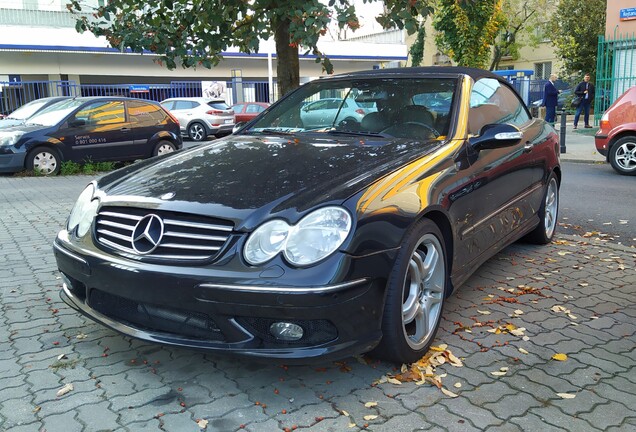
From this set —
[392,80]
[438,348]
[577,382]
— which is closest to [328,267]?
[438,348]

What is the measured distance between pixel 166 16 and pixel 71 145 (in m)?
6.28

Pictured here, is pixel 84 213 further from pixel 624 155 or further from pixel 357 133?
pixel 624 155

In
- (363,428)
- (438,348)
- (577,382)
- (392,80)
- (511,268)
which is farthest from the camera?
(511,268)

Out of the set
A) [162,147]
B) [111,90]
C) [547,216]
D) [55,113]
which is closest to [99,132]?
[55,113]

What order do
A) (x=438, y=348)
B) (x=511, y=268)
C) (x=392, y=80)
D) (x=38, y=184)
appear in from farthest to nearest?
(x=38, y=184)
(x=511, y=268)
(x=392, y=80)
(x=438, y=348)

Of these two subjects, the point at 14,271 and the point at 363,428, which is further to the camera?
the point at 14,271

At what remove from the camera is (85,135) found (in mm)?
12203

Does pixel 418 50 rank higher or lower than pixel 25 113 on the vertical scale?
higher

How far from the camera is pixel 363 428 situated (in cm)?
262

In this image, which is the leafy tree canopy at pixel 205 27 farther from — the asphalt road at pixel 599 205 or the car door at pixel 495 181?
the asphalt road at pixel 599 205

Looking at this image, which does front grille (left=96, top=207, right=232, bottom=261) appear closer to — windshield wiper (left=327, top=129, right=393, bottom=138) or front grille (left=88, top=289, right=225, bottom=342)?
front grille (left=88, top=289, right=225, bottom=342)

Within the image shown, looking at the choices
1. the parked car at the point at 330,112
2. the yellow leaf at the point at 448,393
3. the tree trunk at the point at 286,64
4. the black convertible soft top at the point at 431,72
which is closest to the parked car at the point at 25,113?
the tree trunk at the point at 286,64

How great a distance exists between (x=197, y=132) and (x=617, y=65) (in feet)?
46.8

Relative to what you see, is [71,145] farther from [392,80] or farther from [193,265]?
[193,265]
